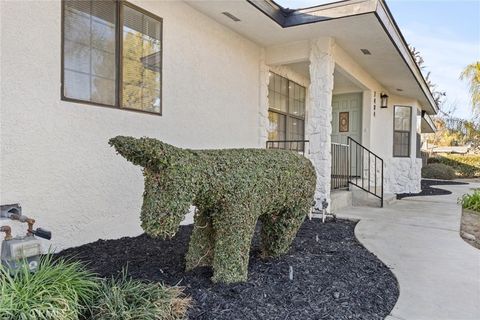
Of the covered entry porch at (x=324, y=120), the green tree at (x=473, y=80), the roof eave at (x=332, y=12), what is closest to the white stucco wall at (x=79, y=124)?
the roof eave at (x=332, y=12)

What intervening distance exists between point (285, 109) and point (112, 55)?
488 cm

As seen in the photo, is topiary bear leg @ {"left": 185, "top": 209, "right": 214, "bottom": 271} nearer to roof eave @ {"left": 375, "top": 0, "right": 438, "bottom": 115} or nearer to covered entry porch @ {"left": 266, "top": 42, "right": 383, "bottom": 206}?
covered entry porch @ {"left": 266, "top": 42, "right": 383, "bottom": 206}

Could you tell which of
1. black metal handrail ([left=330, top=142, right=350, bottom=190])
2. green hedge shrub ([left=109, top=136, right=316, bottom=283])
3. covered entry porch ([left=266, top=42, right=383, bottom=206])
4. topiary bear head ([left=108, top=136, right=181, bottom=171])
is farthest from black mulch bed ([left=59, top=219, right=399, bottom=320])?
black metal handrail ([left=330, top=142, right=350, bottom=190])

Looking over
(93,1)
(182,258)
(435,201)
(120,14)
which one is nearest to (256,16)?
(120,14)

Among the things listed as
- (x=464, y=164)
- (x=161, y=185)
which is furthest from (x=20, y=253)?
(x=464, y=164)

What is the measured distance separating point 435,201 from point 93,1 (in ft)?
27.7

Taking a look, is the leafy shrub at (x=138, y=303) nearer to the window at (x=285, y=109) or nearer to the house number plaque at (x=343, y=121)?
the window at (x=285, y=109)

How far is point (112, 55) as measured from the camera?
393 cm

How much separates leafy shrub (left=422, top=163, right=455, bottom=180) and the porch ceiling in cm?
1045

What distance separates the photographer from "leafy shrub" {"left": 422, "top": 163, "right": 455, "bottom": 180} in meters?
15.6

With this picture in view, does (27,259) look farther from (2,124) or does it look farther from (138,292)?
(2,124)

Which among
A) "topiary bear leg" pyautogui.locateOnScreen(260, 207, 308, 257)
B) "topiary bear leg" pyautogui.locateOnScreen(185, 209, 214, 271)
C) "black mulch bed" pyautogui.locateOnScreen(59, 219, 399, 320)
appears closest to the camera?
"black mulch bed" pyautogui.locateOnScreen(59, 219, 399, 320)

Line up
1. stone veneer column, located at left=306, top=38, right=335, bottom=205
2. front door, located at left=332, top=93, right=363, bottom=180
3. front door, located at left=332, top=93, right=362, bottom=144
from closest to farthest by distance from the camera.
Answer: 1. stone veneer column, located at left=306, top=38, right=335, bottom=205
2. front door, located at left=332, top=93, right=363, bottom=180
3. front door, located at left=332, top=93, right=362, bottom=144

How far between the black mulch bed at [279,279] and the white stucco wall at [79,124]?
0.40 m
